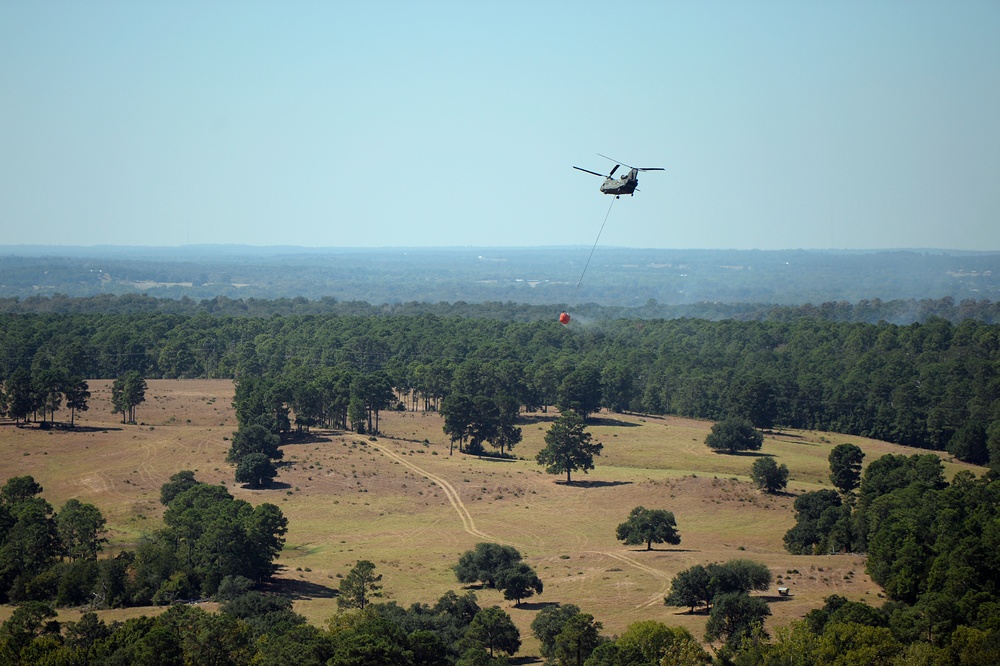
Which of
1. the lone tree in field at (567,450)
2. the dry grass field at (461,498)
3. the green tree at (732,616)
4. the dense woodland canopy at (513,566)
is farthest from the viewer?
the lone tree in field at (567,450)

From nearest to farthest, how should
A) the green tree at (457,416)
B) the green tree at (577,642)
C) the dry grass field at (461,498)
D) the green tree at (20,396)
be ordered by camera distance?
the green tree at (577,642) < the dry grass field at (461,498) < the green tree at (20,396) < the green tree at (457,416)

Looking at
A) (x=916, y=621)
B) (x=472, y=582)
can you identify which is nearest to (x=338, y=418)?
(x=472, y=582)

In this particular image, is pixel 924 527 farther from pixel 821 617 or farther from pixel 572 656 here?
pixel 572 656

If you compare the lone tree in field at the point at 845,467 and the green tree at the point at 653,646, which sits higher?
the green tree at the point at 653,646

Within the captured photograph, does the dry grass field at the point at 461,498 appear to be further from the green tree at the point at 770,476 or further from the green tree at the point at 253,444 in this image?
the green tree at the point at 253,444

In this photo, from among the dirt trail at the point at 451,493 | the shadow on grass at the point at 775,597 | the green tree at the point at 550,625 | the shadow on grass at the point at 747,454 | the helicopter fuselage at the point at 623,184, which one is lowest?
the dirt trail at the point at 451,493

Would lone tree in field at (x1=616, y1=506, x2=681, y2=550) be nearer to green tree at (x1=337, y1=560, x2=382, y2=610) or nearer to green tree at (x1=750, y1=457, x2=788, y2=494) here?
green tree at (x1=750, y1=457, x2=788, y2=494)

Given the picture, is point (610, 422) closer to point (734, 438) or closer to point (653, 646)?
point (734, 438)

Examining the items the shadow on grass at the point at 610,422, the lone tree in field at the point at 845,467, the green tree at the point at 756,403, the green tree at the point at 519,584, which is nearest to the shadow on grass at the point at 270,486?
the green tree at the point at 519,584
